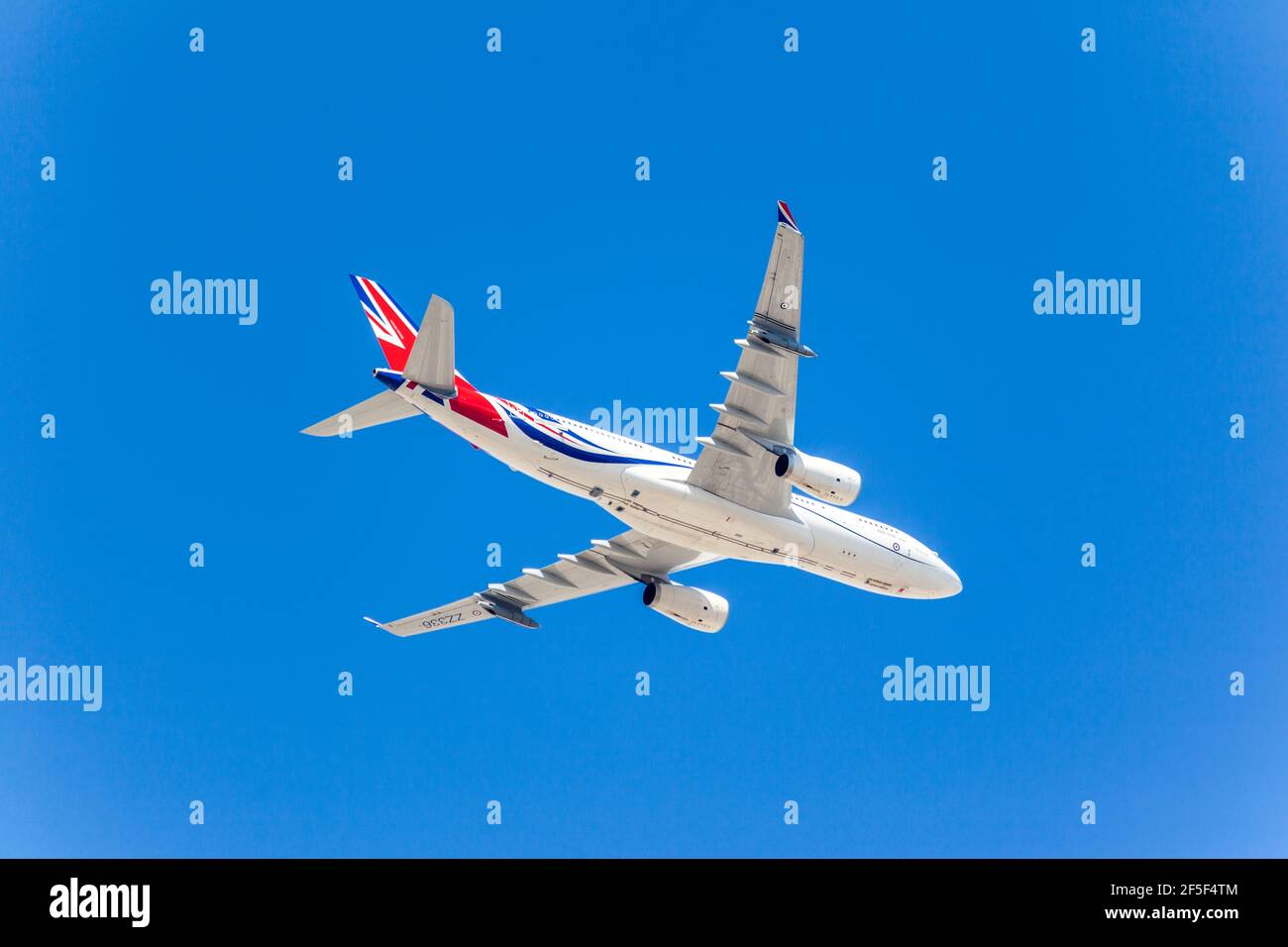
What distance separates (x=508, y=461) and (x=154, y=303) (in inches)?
560

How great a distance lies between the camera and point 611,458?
40.1 m

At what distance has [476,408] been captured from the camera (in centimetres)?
3909

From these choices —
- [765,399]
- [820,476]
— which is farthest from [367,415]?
[820,476]

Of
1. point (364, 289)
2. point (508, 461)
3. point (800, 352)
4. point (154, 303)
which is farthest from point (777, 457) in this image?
point (154, 303)

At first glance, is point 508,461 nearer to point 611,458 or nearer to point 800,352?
point 611,458

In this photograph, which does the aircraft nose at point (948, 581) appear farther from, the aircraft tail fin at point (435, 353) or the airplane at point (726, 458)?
the aircraft tail fin at point (435, 353)

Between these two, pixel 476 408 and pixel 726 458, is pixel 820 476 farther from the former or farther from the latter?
pixel 476 408

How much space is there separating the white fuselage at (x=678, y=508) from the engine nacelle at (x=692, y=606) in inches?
175

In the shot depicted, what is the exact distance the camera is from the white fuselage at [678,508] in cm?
3953

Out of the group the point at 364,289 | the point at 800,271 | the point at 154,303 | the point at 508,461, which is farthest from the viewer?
the point at 154,303

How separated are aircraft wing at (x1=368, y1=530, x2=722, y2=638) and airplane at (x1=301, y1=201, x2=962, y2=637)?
18.7 feet

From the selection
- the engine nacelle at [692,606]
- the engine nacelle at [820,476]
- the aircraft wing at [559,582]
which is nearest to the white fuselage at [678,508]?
the engine nacelle at [820,476]

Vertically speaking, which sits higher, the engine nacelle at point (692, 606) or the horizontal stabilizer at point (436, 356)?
the horizontal stabilizer at point (436, 356)

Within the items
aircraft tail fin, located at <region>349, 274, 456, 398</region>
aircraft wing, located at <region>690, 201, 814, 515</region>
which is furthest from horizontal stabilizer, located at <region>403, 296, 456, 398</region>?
aircraft wing, located at <region>690, 201, 814, 515</region>
